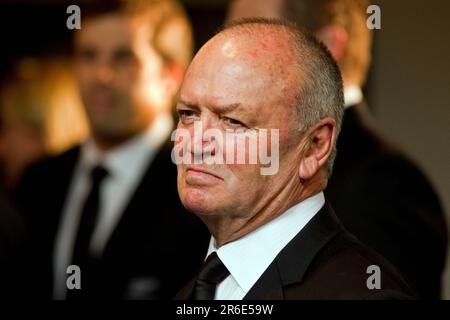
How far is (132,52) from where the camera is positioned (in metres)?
2.58

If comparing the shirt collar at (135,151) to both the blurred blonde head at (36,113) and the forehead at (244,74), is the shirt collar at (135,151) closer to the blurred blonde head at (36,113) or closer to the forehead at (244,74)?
the blurred blonde head at (36,113)

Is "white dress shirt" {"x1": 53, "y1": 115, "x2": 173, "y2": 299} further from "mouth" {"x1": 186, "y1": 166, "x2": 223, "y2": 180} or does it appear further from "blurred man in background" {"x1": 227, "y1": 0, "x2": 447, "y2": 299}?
"mouth" {"x1": 186, "y1": 166, "x2": 223, "y2": 180}

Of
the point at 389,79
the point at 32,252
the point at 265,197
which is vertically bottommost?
the point at 32,252

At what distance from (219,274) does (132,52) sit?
3.56ft

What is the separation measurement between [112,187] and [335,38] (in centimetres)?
72

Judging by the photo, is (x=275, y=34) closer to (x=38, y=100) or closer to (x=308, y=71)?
(x=308, y=71)

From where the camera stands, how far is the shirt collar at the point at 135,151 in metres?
2.62

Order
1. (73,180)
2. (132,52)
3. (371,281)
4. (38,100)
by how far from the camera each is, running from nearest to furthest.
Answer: (371,281), (132,52), (73,180), (38,100)

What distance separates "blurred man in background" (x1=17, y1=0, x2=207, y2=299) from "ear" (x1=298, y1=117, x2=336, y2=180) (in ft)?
2.69

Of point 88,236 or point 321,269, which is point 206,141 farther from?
point 88,236

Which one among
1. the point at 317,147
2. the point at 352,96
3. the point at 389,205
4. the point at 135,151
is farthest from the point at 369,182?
the point at 135,151

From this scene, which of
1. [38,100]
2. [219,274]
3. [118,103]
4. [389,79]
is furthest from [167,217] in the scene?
[38,100]

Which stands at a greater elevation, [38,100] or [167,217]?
[38,100]

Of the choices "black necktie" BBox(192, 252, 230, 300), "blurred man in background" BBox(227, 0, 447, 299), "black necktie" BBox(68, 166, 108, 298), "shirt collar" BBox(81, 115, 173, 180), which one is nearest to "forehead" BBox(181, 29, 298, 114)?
"black necktie" BBox(192, 252, 230, 300)
